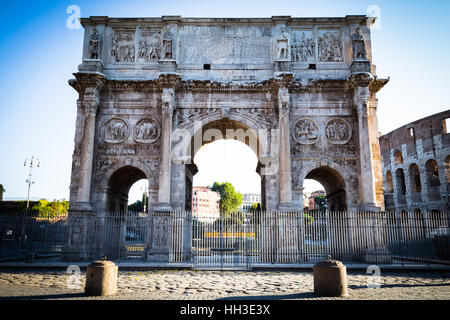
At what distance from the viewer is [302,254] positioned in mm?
13062

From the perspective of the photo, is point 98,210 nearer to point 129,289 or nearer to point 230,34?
point 129,289

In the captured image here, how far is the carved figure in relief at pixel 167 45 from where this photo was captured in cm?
1506

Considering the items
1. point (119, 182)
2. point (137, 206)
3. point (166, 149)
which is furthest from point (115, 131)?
point (137, 206)

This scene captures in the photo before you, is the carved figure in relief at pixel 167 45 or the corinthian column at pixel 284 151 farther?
the carved figure in relief at pixel 167 45

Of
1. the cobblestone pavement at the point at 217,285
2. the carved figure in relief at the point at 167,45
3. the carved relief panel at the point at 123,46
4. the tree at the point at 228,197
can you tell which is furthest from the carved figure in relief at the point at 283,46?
the tree at the point at 228,197

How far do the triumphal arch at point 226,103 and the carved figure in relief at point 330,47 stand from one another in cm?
5

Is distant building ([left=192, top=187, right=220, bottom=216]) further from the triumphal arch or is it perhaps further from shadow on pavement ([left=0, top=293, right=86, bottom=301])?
shadow on pavement ([left=0, top=293, right=86, bottom=301])

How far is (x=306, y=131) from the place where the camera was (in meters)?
15.2

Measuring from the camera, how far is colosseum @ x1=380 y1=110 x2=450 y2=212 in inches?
958

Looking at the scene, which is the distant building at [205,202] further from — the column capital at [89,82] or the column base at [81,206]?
the column base at [81,206]

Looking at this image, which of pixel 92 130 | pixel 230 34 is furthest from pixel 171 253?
pixel 230 34

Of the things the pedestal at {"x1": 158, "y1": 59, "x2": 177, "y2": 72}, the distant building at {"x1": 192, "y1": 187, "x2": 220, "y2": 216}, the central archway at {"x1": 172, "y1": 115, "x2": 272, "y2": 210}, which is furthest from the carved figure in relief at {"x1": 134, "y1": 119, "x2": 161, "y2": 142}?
the distant building at {"x1": 192, "y1": 187, "x2": 220, "y2": 216}

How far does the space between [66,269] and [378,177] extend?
12.7m

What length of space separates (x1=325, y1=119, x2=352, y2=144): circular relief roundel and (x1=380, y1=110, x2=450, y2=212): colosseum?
1345 centimetres
